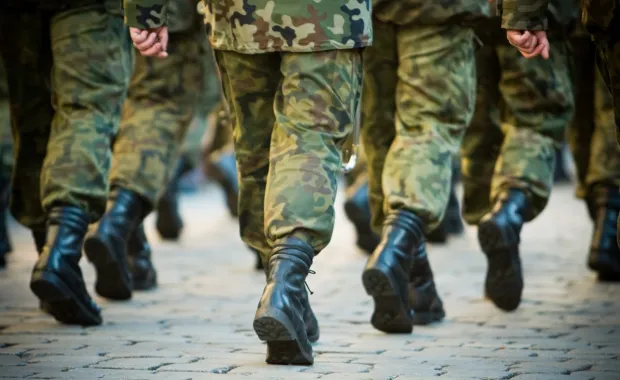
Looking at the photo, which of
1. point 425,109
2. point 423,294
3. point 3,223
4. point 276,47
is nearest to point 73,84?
point 276,47

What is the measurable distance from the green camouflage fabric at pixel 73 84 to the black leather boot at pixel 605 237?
2504 mm

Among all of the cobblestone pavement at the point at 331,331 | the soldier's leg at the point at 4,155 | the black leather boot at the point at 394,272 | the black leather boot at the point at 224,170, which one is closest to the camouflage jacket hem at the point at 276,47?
the black leather boot at the point at 394,272

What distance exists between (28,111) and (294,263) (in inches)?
74.7

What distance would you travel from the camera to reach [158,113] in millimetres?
6320

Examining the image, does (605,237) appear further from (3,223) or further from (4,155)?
(3,223)

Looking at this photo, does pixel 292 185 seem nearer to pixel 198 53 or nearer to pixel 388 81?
pixel 388 81

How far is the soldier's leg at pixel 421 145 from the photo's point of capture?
493 cm

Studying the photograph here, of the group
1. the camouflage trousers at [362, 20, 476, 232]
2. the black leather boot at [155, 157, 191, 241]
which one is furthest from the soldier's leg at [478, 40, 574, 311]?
the black leather boot at [155, 157, 191, 241]

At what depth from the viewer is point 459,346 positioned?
185 inches

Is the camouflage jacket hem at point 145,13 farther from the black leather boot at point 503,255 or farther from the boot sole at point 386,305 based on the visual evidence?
the black leather boot at point 503,255

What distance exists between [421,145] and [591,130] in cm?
214

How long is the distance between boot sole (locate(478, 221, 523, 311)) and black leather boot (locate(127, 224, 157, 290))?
1721mm

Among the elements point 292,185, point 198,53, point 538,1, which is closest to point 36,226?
point 198,53

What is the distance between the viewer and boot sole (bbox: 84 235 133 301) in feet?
18.5
